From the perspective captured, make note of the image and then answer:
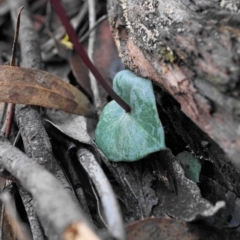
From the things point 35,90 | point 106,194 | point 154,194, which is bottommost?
point 154,194

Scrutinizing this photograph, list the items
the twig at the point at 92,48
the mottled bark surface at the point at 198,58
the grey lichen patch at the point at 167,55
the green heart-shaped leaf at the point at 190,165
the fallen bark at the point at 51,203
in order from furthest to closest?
1. the twig at the point at 92,48
2. the green heart-shaped leaf at the point at 190,165
3. the grey lichen patch at the point at 167,55
4. the mottled bark surface at the point at 198,58
5. the fallen bark at the point at 51,203

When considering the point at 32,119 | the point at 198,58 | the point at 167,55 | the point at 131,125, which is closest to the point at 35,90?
the point at 32,119

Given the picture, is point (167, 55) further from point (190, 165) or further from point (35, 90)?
point (35, 90)

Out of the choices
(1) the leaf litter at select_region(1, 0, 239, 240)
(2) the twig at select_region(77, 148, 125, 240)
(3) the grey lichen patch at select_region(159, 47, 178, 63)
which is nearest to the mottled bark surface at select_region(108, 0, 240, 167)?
(3) the grey lichen patch at select_region(159, 47, 178, 63)

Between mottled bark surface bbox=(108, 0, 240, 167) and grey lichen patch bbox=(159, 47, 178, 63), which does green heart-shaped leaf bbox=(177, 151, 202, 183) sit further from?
grey lichen patch bbox=(159, 47, 178, 63)

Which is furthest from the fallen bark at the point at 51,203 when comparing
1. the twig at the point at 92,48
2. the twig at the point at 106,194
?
the twig at the point at 92,48

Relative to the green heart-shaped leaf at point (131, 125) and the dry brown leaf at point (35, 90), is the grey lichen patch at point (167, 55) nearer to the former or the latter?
the green heart-shaped leaf at point (131, 125)
